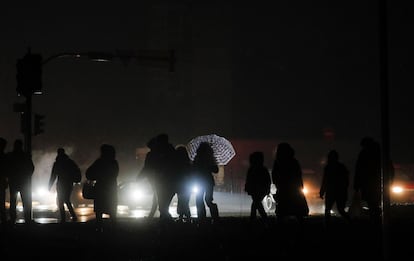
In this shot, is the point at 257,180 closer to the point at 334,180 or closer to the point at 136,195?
the point at 334,180

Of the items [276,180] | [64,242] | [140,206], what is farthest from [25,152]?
[140,206]

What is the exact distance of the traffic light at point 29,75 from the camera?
15586 mm

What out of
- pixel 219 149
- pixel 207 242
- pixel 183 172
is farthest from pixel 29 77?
pixel 219 149

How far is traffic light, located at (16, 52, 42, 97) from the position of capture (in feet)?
51.1

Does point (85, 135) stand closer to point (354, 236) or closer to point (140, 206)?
point (140, 206)

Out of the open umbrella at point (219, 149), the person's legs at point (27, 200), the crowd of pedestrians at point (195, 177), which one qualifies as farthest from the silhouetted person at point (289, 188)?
the open umbrella at point (219, 149)

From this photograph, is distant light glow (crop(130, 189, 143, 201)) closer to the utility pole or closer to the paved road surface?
the paved road surface

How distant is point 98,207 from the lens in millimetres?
15836

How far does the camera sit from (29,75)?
51.2 ft

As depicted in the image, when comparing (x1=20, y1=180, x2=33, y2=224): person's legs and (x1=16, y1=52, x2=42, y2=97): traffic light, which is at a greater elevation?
(x1=16, y1=52, x2=42, y2=97): traffic light

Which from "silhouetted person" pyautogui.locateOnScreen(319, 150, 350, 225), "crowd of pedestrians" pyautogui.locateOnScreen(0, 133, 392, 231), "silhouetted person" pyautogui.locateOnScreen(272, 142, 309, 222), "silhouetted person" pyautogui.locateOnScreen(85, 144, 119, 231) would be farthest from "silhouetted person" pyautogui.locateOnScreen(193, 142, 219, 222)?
"silhouetted person" pyautogui.locateOnScreen(272, 142, 309, 222)

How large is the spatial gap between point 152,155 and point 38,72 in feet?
8.94

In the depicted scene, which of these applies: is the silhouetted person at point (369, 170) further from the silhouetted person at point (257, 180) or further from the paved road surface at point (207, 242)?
the silhouetted person at point (257, 180)

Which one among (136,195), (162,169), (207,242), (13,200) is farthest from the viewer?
(136,195)
